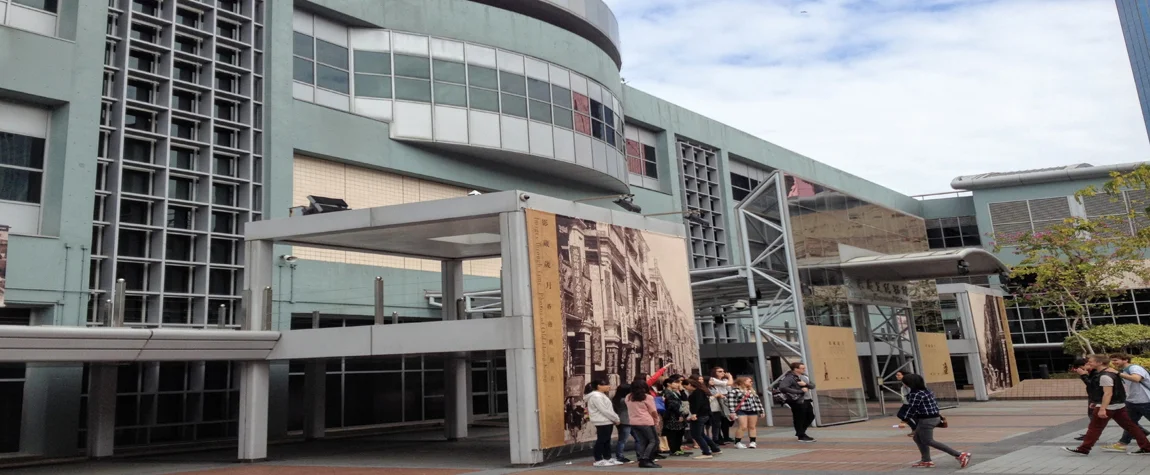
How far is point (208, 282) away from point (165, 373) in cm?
242

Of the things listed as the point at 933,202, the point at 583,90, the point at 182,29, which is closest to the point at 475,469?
the point at 182,29

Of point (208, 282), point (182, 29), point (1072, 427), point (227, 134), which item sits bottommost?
point (1072, 427)

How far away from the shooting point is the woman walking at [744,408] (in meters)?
16.6

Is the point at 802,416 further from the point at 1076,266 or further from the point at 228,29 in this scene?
the point at 1076,266

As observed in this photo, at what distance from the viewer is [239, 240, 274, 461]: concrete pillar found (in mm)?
17016

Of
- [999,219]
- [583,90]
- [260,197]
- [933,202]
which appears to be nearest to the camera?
[260,197]

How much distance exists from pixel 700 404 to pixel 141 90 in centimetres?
1639

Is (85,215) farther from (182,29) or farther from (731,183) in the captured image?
(731,183)

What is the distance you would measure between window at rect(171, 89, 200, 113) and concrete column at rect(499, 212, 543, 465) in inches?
487

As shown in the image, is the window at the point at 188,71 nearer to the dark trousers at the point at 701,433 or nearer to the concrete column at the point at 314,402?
the concrete column at the point at 314,402

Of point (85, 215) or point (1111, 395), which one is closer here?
point (1111, 395)

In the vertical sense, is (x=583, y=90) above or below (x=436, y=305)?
above

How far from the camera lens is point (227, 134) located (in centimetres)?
2439

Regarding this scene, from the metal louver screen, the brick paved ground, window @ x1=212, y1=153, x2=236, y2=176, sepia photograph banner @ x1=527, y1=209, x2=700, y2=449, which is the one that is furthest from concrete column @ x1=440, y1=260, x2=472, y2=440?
the metal louver screen
